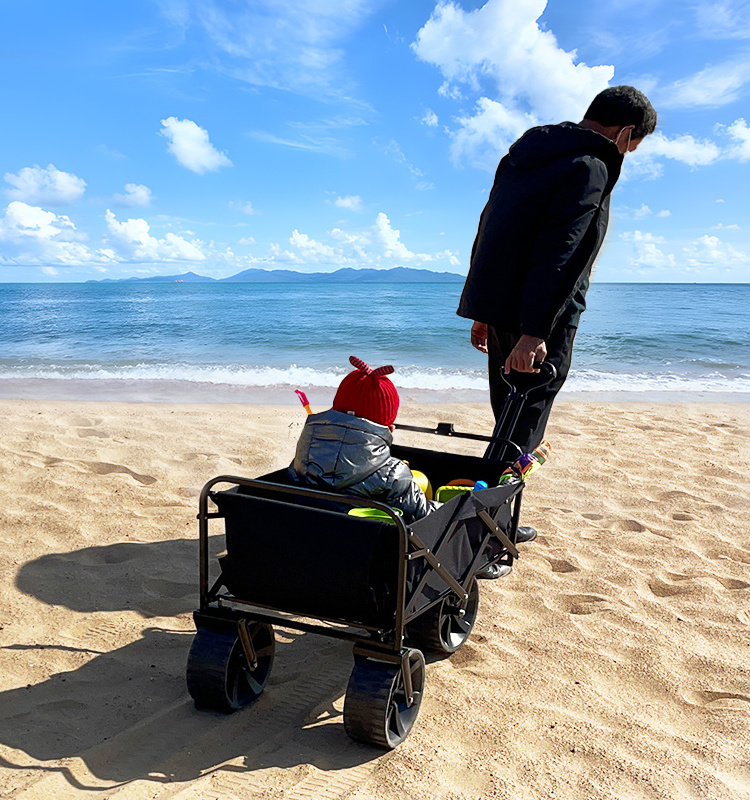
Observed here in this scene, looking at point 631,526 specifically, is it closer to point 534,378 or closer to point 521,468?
point 534,378

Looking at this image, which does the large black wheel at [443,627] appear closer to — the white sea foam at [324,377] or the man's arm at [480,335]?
the man's arm at [480,335]

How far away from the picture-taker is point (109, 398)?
8.70 meters

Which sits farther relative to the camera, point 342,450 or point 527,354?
point 527,354

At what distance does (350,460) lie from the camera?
7.46ft

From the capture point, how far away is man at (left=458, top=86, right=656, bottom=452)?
2.85 meters

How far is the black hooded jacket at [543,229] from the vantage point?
284 centimetres

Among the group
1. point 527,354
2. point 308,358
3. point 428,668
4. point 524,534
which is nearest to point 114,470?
point 524,534

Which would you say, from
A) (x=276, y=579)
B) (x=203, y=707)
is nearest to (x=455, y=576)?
(x=276, y=579)

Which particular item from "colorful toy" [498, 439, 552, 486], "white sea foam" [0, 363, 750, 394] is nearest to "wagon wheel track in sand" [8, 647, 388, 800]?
"colorful toy" [498, 439, 552, 486]

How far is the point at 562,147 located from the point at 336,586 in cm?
203

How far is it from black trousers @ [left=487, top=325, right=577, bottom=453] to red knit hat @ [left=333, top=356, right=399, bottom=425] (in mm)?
936

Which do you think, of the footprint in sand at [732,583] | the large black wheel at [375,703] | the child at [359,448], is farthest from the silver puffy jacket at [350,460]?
the footprint in sand at [732,583]

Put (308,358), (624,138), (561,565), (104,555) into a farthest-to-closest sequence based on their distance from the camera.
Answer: (308,358), (561,565), (104,555), (624,138)

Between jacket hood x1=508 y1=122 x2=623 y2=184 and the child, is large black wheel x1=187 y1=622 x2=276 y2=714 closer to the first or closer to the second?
the child
